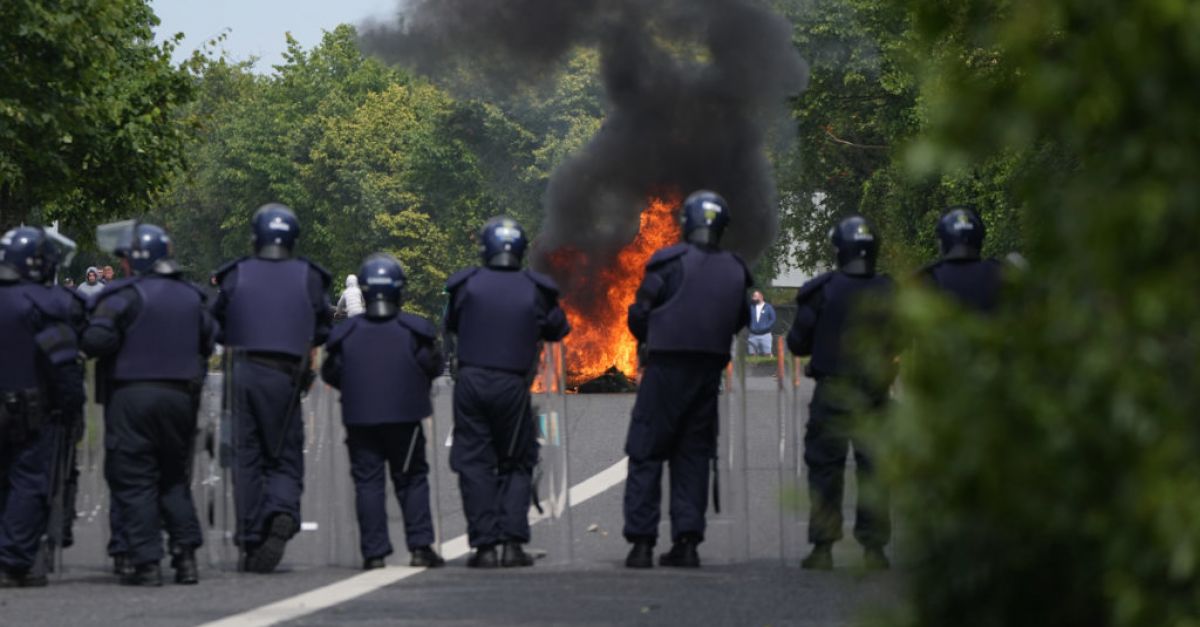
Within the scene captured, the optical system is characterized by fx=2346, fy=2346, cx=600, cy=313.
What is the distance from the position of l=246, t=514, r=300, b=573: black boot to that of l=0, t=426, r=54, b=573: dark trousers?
0.95 metres

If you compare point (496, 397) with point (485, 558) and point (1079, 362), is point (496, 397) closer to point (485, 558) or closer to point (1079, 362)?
point (485, 558)

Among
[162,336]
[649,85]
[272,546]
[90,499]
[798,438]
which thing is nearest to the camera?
[162,336]

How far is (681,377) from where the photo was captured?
36.0 feet

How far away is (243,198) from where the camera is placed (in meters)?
99.1

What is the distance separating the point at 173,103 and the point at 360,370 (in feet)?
86.8

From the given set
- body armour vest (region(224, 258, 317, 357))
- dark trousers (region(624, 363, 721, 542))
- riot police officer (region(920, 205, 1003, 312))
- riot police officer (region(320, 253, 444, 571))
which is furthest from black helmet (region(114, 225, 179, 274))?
riot police officer (region(920, 205, 1003, 312))

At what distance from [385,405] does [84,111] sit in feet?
58.7

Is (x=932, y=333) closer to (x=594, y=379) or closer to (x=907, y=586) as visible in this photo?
(x=907, y=586)

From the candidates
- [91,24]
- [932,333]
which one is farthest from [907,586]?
[91,24]

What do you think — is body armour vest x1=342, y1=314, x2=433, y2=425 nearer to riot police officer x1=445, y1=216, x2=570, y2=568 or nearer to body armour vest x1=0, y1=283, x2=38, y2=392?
riot police officer x1=445, y1=216, x2=570, y2=568

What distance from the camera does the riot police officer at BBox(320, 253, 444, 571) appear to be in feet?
35.5

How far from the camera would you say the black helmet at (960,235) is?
36.6 ft

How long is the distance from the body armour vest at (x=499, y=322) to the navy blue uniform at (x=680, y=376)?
0.49 m

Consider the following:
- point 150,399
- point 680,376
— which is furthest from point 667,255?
point 150,399
